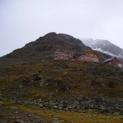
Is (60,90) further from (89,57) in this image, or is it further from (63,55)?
(89,57)

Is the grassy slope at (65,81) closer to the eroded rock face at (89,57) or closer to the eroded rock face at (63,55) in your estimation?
the eroded rock face at (63,55)

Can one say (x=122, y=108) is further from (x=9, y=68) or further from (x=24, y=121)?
(x=9, y=68)

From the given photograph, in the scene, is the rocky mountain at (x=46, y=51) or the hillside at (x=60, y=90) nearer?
the hillside at (x=60, y=90)

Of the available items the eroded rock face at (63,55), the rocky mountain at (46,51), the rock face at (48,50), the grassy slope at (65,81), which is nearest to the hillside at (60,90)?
the grassy slope at (65,81)

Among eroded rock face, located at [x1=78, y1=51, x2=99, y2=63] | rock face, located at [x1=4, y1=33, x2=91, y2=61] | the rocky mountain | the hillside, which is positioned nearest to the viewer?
the hillside

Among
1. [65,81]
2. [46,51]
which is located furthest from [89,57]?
[65,81]

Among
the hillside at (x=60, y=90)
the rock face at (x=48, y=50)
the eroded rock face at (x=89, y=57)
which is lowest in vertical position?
the hillside at (x=60, y=90)

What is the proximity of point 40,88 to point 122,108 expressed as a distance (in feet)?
84.1

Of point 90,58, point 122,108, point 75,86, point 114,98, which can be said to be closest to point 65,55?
point 90,58

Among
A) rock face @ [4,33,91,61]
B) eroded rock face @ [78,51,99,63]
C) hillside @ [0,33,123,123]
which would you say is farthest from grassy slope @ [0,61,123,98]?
eroded rock face @ [78,51,99,63]

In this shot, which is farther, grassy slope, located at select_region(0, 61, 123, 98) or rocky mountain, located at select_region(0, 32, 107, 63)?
rocky mountain, located at select_region(0, 32, 107, 63)

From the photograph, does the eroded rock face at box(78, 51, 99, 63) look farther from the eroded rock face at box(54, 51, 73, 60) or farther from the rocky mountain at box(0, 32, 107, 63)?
the eroded rock face at box(54, 51, 73, 60)

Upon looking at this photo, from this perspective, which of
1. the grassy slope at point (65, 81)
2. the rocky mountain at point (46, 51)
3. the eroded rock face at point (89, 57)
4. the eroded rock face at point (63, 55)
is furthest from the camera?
the eroded rock face at point (89, 57)

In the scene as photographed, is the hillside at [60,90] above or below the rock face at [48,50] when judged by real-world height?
below
